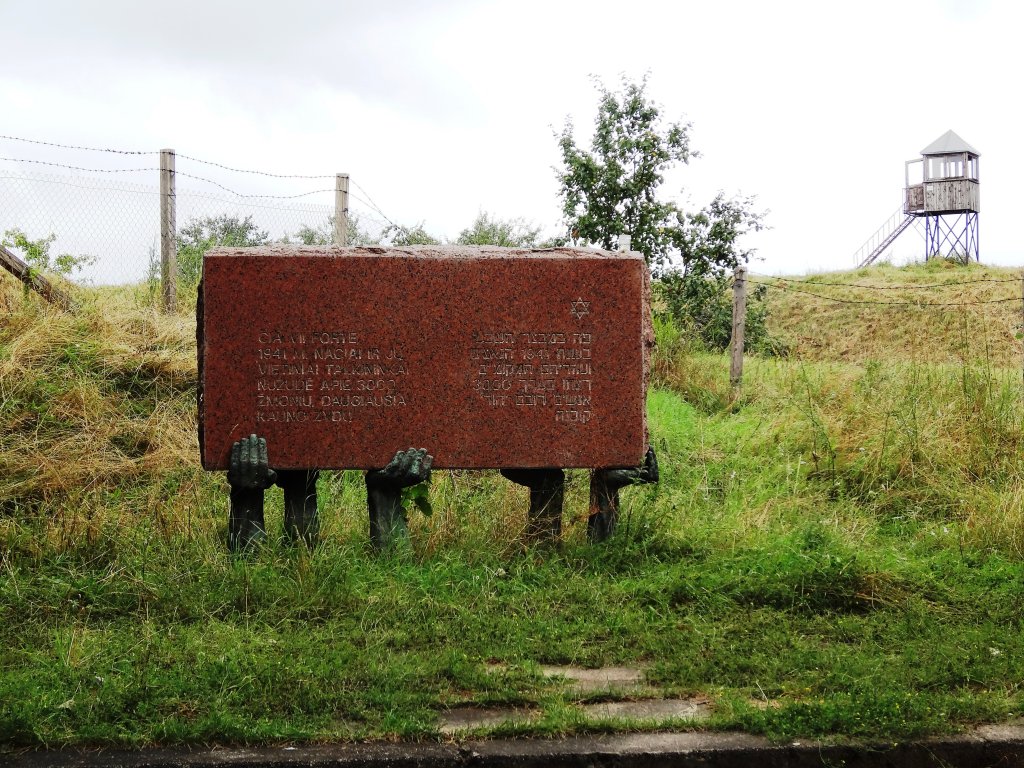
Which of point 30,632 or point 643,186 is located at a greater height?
point 643,186

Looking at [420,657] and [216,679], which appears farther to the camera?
[420,657]

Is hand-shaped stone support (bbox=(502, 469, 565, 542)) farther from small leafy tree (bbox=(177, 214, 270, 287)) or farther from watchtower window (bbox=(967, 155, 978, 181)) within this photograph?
watchtower window (bbox=(967, 155, 978, 181))

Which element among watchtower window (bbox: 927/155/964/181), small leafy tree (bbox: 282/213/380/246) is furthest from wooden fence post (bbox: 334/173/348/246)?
watchtower window (bbox: 927/155/964/181)

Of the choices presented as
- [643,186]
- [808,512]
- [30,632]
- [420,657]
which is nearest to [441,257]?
[420,657]

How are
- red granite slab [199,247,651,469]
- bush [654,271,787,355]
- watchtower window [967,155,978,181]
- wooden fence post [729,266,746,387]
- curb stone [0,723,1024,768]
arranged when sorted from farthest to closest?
watchtower window [967,155,978,181] < bush [654,271,787,355] < wooden fence post [729,266,746,387] < red granite slab [199,247,651,469] < curb stone [0,723,1024,768]

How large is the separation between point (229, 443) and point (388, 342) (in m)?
1.00

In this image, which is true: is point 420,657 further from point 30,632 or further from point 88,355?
point 88,355

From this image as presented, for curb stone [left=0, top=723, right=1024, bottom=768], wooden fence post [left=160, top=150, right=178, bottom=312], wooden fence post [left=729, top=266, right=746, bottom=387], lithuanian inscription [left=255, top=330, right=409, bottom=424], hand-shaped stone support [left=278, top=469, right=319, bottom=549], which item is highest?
wooden fence post [left=160, top=150, right=178, bottom=312]

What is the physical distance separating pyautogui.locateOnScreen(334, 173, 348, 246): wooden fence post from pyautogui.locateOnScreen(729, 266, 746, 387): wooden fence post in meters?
4.83

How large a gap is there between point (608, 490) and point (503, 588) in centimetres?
111

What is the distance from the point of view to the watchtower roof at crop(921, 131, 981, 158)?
35125 millimetres

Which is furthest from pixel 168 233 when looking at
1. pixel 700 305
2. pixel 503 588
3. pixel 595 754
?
pixel 595 754

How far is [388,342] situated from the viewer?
5484 millimetres

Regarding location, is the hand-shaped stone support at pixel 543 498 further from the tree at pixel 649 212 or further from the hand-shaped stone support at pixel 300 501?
the tree at pixel 649 212
